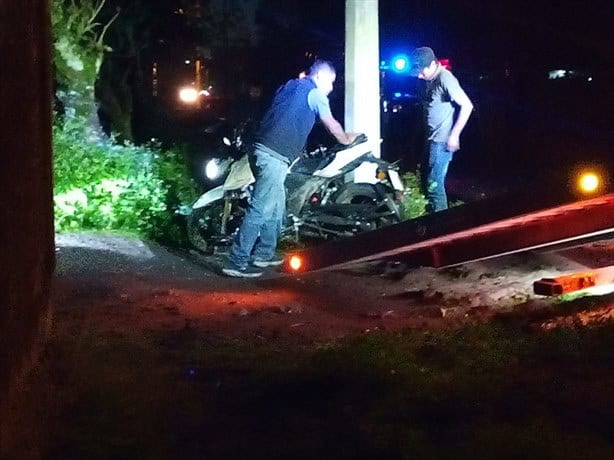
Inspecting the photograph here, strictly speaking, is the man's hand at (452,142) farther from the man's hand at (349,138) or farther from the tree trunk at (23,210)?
the tree trunk at (23,210)

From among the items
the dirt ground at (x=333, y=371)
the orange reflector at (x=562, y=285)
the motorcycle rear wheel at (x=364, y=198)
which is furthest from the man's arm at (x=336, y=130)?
the orange reflector at (x=562, y=285)

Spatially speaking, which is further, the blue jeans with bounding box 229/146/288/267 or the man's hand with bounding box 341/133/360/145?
the man's hand with bounding box 341/133/360/145

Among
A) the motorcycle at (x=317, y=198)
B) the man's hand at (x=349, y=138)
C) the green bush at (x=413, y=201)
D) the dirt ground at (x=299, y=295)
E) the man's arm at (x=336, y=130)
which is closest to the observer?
the dirt ground at (x=299, y=295)

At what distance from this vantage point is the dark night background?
65.8 ft

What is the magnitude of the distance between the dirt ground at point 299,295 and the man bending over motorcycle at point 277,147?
359 mm

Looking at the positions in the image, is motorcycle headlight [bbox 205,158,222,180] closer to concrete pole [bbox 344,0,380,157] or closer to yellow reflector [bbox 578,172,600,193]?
concrete pole [bbox 344,0,380,157]

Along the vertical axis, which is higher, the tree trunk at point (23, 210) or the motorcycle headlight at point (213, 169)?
the motorcycle headlight at point (213, 169)

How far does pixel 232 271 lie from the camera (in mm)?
9242

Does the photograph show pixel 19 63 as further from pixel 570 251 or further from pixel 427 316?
pixel 570 251

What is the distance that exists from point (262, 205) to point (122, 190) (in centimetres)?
332

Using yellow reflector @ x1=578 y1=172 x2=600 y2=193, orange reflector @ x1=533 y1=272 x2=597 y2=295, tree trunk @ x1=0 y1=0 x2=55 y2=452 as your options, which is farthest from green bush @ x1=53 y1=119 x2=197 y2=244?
tree trunk @ x1=0 y1=0 x2=55 y2=452

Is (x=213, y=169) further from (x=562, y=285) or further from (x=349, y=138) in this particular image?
(x=562, y=285)

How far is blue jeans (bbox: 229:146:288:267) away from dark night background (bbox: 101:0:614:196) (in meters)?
8.98

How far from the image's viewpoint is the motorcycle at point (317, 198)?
9.98 meters
